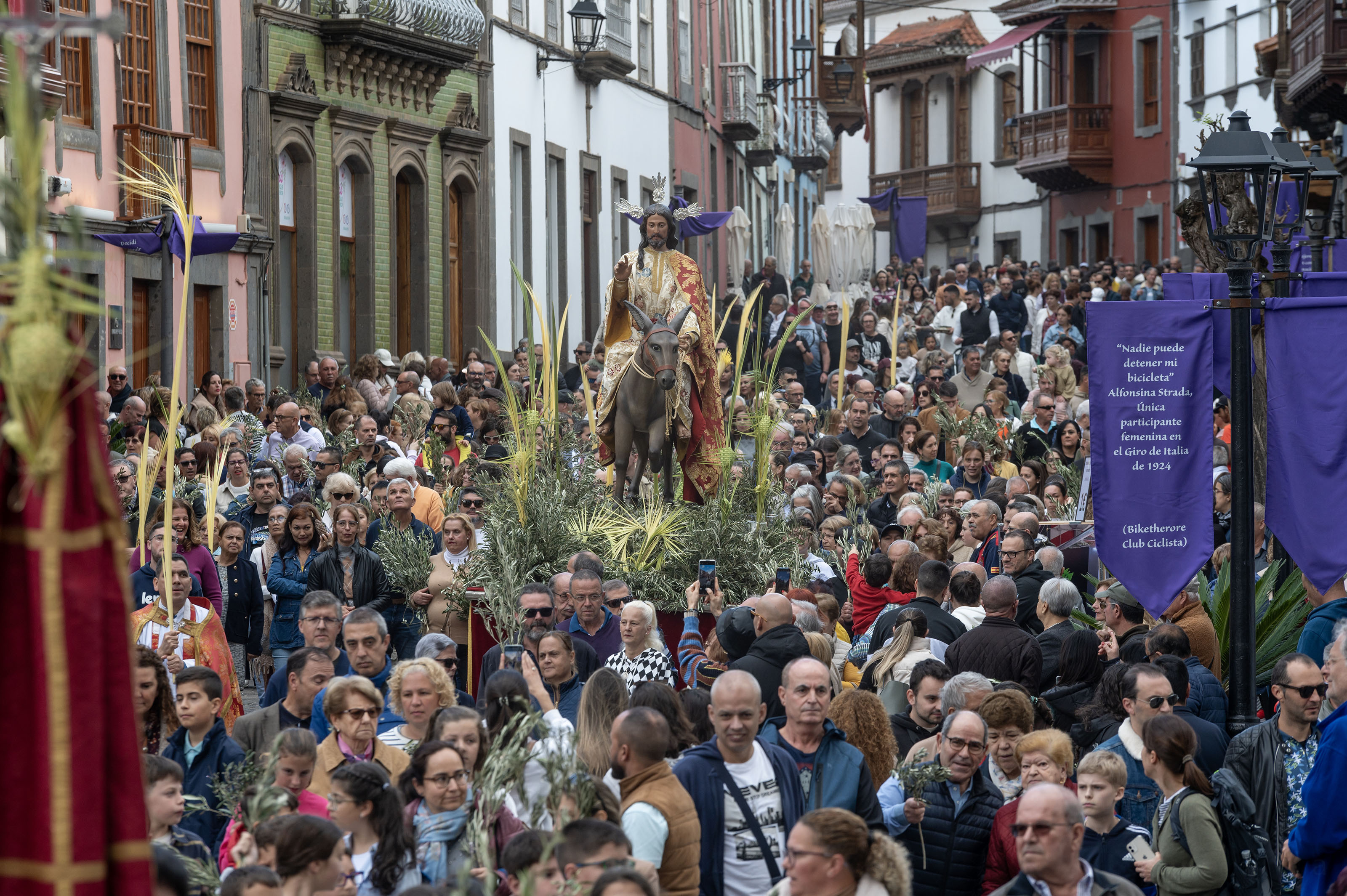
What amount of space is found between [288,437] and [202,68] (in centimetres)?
841

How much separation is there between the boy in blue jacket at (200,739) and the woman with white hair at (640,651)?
1.89 m

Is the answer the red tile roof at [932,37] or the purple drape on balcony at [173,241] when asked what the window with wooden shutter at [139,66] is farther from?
the red tile roof at [932,37]

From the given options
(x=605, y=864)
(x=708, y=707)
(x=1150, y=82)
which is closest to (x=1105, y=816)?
(x=708, y=707)

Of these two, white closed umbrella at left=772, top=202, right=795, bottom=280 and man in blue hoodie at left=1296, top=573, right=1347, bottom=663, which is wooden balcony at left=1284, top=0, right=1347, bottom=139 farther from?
man in blue hoodie at left=1296, top=573, right=1347, bottom=663

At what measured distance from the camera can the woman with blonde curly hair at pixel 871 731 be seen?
24.5ft

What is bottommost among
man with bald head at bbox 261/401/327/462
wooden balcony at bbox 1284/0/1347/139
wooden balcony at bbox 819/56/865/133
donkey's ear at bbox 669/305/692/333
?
man with bald head at bbox 261/401/327/462

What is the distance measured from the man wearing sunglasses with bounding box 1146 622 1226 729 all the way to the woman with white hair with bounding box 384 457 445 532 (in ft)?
19.7

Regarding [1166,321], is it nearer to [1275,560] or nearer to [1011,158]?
[1275,560]

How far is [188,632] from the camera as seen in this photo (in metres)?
9.88

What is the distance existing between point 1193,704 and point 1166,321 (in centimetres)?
210

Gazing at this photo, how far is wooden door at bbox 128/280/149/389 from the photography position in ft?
70.7

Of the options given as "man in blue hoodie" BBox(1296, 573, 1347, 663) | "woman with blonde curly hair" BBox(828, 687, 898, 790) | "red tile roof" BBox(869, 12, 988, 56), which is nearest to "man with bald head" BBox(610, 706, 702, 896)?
"woman with blonde curly hair" BBox(828, 687, 898, 790)

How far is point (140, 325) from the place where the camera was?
2194cm

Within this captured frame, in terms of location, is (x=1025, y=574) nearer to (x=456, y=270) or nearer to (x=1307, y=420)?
(x=1307, y=420)
